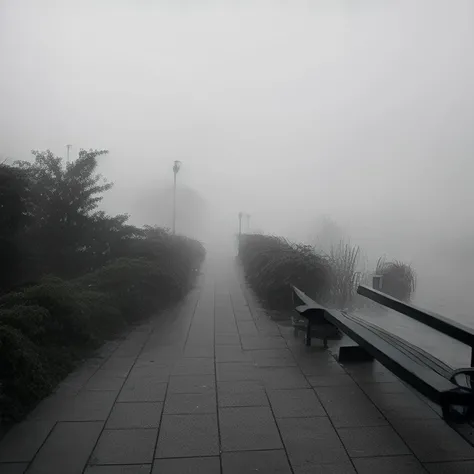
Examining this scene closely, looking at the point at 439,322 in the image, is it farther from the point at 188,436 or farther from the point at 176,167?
the point at 176,167

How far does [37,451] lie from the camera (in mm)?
3195

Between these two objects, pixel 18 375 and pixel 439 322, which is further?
pixel 439 322

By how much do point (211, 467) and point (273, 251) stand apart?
841 centimetres

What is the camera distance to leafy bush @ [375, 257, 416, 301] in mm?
12703

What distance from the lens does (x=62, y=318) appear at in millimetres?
5504

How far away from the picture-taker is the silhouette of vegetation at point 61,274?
421cm

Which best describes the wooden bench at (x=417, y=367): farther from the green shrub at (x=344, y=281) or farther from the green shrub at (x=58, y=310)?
the green shrub at (x=344, y=281)

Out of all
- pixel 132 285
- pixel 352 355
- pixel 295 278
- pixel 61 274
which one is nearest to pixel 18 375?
pixel 352 355

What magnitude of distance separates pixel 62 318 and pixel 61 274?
630 centimetres

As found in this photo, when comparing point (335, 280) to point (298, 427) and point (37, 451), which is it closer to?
point (298, 427)

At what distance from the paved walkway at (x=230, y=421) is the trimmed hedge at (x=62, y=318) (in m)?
0.21

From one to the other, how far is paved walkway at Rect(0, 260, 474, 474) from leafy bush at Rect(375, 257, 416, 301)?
7.48m

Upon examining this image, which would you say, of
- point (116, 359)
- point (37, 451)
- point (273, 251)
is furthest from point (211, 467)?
point (273, 251)

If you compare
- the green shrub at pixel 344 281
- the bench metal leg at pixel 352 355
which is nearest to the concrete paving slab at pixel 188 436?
the bench metal leg at pixel 352 355
